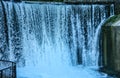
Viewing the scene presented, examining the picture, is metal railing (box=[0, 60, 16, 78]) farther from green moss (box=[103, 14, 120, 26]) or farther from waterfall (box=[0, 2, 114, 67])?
green moss (box=[103, 14, 120, 26])

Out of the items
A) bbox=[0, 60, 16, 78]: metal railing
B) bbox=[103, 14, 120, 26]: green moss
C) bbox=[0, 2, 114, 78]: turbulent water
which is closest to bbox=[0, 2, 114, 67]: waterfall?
bbox=[0, 2, 114, 78]: turbulent water

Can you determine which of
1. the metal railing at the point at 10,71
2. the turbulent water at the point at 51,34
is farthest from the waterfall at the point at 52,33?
the metal railing at the point at 10,71

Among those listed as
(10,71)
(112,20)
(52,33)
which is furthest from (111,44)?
(10,71)

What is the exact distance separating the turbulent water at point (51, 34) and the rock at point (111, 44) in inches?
25.4

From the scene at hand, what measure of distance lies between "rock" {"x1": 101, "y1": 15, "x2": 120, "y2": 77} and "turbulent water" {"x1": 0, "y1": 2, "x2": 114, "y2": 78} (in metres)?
0.64

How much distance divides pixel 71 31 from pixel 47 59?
1.66m

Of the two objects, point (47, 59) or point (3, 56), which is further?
point (47, 59)

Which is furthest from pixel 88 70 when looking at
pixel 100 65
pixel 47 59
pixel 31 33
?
pixel 31 33

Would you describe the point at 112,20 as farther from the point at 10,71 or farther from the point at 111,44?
the point at 10,71

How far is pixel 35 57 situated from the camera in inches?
559

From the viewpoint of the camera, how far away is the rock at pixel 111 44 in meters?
13.3

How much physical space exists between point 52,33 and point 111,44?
2.63 metres

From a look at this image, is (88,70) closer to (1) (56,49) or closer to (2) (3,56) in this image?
(1) (56,49)

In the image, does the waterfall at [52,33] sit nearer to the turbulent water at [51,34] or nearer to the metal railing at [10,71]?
the turbulent water at [51,34]
